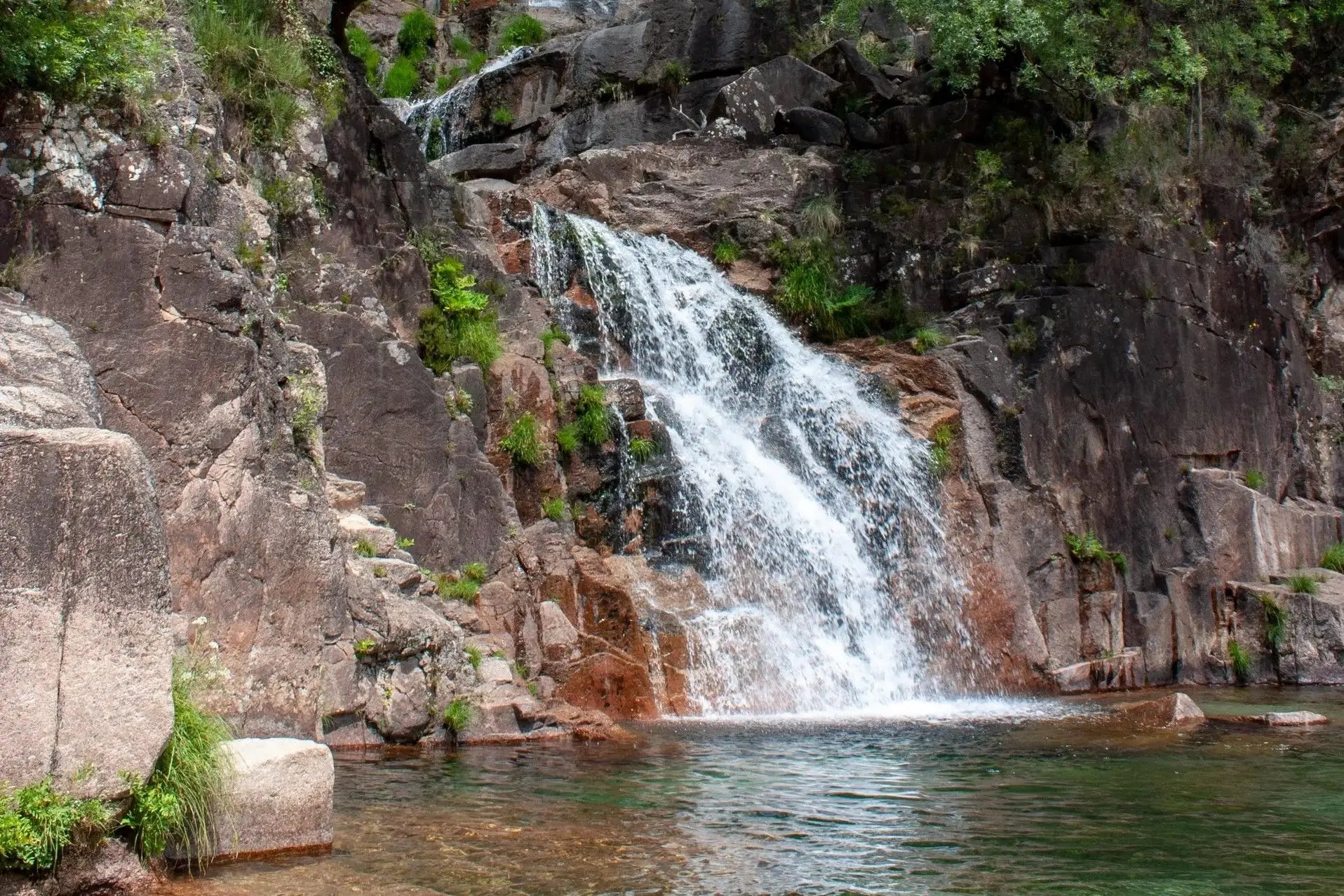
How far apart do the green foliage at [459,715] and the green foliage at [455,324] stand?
182 inches

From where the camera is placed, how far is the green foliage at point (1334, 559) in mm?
19094

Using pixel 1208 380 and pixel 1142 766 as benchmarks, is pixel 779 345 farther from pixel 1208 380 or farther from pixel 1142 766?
pixel 1142 766

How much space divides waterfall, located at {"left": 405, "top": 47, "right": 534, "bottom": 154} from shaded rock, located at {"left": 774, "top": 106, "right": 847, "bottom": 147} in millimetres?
6691

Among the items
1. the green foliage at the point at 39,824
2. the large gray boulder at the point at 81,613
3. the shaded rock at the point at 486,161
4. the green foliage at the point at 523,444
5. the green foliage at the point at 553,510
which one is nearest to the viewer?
the green foliage at the point at 39,824

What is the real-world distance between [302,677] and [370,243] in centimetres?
657

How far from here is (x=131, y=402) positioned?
852cm

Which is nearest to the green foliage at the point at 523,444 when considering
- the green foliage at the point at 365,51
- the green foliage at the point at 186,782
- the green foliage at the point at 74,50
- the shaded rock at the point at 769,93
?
the green foliage at the point at 74,50

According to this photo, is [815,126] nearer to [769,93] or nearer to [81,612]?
[769,93]

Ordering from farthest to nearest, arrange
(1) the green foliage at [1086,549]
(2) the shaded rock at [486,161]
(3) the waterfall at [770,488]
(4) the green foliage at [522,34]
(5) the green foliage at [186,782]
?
(4) the green foliage at [522,34] → (2) the shaded rock at [486,161] → (1) the green foliage at [1086,549] → (3) the waterfall at [770,488] → (5) the green foliage at [186,782]

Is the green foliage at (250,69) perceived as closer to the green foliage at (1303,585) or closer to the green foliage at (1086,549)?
the green foliage at (1086,549)

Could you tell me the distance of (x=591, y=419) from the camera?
559 inches

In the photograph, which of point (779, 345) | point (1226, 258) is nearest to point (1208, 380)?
point (1226, 258)

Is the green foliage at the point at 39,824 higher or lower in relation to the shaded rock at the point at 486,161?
lower

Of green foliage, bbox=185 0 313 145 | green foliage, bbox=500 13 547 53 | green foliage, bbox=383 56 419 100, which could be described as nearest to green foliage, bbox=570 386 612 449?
green foliage, bbox=185 0 313 145
